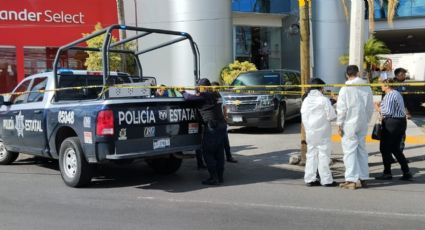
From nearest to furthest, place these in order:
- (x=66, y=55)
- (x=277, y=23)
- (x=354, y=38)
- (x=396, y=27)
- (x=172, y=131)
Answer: (x=172, y=131) → (x=354, y=38) → (x=66, y=55) → (x=277, y=23) → (x=396, y=27)

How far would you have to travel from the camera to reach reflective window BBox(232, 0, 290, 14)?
27.8 m

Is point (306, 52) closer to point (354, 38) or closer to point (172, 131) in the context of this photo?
point (354, 38)

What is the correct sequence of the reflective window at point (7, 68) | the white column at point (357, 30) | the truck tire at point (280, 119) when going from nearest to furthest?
the white column at point (357, 30), the truck tire at point (280, 119), the reflective window at point (7, 68)

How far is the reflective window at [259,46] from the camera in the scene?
2833 centimetres

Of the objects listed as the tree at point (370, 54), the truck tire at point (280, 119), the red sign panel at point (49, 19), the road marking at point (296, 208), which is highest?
the red sign panel at point (49, 19)

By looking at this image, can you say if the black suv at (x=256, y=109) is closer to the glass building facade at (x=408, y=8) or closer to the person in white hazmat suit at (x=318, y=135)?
the person in white hazmat suit at (x=318, y=135)

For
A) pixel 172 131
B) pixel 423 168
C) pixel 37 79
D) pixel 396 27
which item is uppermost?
pixel 396 27

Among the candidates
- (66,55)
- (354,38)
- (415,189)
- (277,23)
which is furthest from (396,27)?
(415,189)

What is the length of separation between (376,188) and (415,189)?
569 millimetres

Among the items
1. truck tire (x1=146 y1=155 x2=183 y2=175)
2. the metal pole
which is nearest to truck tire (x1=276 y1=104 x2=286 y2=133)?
the metal pole

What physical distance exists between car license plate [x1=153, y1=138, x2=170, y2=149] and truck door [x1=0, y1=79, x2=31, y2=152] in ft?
9.83

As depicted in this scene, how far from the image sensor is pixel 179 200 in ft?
24.7

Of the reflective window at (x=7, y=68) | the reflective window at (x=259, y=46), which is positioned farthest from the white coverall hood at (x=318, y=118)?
the reflective window at (x=259, y=46)

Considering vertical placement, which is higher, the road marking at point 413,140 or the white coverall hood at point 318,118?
the white coverall hood at point 318,118
